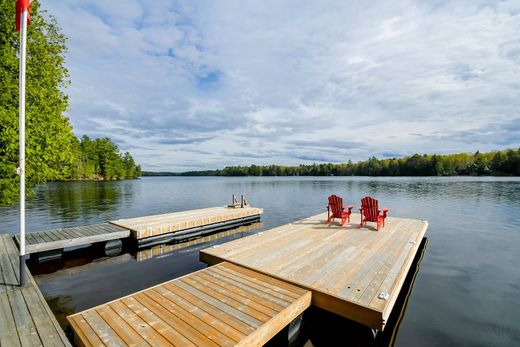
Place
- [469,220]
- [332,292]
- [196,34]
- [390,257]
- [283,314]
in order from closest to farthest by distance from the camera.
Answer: [283,314] < [332,292] < [390,257] < [196,34] < [469,220]

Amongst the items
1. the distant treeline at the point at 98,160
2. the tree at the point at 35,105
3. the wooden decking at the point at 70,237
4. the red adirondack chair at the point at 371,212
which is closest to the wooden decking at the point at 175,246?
the wooden decking at the point at 70,237

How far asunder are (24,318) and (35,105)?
6.74 metres

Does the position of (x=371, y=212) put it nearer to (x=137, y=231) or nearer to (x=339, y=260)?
(x=339, y=260)

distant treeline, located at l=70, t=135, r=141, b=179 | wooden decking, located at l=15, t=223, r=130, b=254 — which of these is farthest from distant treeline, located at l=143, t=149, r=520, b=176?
wooden decking, located at l=15, t=223, r=130, b=254

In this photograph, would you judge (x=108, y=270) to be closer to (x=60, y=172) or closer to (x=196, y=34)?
(x=60, y=172)

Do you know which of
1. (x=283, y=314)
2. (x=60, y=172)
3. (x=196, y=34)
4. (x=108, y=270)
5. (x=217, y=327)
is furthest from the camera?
(x=196, y=34)

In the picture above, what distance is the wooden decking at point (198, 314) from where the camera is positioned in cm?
271

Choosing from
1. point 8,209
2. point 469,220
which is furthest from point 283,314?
point 8,209

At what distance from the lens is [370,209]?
824 cm

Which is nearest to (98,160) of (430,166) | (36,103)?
(36,103)

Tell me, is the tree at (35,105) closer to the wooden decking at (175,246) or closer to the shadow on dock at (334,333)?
the wooden decking at (175,246)

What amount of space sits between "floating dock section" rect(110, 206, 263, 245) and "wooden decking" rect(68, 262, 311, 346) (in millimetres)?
5024

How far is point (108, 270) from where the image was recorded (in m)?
6.74

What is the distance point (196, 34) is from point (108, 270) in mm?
9942
